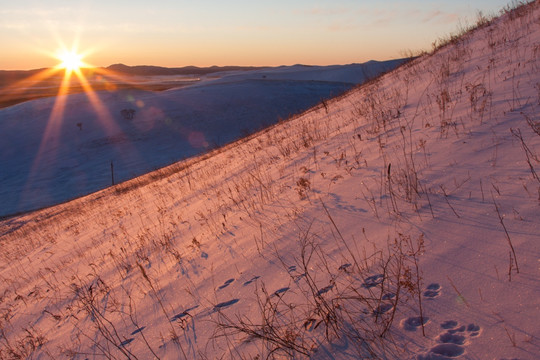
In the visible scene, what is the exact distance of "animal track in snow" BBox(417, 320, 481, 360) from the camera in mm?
1763

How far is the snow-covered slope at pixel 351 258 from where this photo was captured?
2039 millimetres

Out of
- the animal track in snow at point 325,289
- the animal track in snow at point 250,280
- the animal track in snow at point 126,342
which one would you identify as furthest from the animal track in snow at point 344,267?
the animal track in snow at point 126,342

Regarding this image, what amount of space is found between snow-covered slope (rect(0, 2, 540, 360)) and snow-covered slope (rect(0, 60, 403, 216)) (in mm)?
16864

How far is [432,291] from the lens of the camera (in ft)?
7.14

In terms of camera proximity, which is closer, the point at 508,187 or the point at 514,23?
the point at 508,187

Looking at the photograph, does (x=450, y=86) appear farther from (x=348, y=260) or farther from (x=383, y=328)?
(x=383, y=328)

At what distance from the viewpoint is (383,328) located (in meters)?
2.04

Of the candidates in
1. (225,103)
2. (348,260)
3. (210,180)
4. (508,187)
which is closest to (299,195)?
(348,260)

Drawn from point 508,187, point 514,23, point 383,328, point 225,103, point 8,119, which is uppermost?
point 8,119

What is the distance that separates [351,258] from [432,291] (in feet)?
2.34

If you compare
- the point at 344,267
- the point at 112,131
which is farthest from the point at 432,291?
the point at 112,131

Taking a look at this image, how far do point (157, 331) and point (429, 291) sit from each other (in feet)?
6.90

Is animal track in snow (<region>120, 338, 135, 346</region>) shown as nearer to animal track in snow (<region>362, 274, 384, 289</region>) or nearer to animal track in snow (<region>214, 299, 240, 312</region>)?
animal track in snow (<region>214, 299, 240, 312</region>)

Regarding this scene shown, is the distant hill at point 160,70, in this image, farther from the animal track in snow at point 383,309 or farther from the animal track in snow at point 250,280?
the animal track in snow at point 383,309
